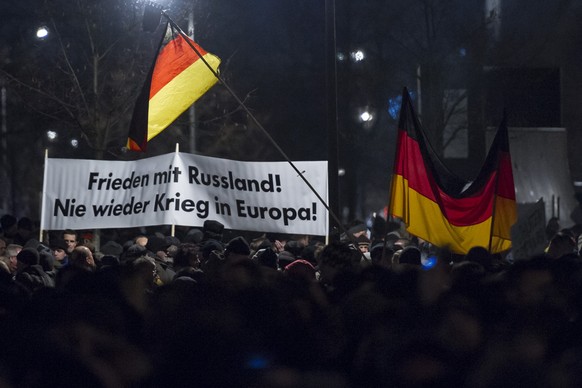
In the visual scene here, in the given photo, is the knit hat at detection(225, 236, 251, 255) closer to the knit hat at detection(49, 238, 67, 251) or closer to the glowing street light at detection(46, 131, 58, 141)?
the knit hat at detection(49, 238, 67, 251)

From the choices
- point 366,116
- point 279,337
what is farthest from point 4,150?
point 279,337

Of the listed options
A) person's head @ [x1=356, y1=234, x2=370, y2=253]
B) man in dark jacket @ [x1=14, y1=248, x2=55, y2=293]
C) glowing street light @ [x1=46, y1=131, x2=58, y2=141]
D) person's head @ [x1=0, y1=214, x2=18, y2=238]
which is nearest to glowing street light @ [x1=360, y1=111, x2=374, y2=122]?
glowing street light @ [x1=46, y1=131, x2=58, y2=141]

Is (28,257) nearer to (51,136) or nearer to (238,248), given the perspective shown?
(238,248)

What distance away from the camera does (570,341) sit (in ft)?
13.1

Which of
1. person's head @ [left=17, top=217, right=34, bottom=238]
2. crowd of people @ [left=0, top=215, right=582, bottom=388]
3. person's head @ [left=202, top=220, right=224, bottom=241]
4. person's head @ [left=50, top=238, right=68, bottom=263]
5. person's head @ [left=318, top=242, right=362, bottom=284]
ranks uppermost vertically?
person's head @ [left=17, top=217, right=34, bottom=238]

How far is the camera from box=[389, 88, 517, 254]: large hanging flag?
9.79m

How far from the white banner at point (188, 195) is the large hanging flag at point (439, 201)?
1.55 metres

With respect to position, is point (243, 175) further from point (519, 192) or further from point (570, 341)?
point (519, 192)

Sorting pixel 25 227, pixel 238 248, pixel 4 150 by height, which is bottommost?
pixel 238 248

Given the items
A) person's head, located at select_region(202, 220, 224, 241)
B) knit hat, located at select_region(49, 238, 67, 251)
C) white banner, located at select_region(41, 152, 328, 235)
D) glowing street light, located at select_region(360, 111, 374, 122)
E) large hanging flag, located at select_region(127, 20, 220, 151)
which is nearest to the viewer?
large hanging flag, located at select_region(127, 20, 220, 151)

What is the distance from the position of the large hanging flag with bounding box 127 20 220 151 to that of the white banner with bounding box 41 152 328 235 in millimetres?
564

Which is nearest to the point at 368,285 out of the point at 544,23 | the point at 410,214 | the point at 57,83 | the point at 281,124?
the point at 410,214

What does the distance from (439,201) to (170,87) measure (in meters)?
3.11

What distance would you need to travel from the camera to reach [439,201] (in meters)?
9.82
